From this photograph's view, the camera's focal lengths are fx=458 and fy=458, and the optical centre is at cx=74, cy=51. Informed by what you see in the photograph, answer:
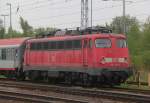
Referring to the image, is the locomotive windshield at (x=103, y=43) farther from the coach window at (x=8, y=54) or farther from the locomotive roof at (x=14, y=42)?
the coach window at (x=8, y=54)

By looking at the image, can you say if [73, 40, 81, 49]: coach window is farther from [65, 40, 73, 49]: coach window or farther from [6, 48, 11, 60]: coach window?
[6, 48, 11, 60]: coach window

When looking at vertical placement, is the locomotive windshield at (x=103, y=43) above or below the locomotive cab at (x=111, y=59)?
above

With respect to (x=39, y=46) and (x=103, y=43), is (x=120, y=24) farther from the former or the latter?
(x=103, y=43)

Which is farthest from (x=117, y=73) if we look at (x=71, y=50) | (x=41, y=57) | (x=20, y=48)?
(x=20, y=48)

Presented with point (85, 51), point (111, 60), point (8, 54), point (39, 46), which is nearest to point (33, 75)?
point (39, 46)

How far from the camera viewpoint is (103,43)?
2494cm

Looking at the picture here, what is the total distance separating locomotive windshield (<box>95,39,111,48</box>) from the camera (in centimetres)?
2469

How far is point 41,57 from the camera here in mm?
29484

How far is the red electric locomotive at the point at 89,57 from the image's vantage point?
80.5 ft

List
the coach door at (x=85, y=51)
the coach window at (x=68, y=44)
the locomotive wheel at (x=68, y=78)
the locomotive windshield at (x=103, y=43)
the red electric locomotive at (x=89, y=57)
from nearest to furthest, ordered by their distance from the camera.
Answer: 1. the red electric locomotive at (x=89, y=57)
2. the locomotive windshield at (x=103, y=43)
3. the coach door at (x=85, y=51)
4. the coach window at (x=68, y=44)
5. the locomotive wheel at (x=68, y=78)

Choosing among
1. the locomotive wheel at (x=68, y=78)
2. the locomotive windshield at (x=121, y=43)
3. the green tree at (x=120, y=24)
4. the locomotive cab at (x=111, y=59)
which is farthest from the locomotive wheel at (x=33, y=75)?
the green tree at (x=120, y=24)

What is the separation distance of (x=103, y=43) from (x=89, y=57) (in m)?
1.10

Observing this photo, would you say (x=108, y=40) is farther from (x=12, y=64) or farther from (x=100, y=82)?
(x=12, y=64)

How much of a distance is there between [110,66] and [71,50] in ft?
9.26
